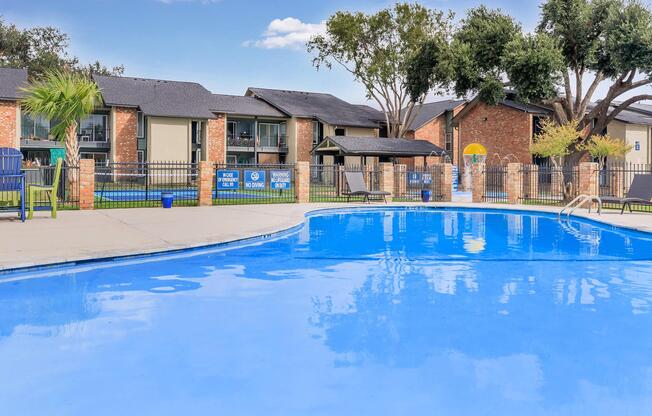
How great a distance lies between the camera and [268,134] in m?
45.2

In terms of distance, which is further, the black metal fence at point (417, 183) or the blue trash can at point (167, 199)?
the black metal fence at point (417, 183)

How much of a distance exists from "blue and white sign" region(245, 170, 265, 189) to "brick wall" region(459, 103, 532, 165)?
20.2 m

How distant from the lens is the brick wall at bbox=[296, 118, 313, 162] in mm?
43750

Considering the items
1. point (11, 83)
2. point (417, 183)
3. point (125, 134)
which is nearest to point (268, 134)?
point (125, 134)

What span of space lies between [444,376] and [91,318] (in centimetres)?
368

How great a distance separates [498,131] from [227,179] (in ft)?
75.3

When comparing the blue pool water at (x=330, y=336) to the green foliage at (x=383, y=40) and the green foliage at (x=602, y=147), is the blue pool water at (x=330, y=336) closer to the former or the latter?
the green foliage at (x=602, y=147)

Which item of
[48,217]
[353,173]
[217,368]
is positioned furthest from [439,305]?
[353,173]

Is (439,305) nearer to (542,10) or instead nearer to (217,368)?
(217,368)

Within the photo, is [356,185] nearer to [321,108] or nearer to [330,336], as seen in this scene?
[330,336]

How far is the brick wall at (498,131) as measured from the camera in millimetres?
36781

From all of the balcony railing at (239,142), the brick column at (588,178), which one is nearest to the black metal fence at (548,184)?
the brick column at (588,178)

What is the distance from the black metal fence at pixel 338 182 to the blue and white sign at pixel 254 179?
10.8ft

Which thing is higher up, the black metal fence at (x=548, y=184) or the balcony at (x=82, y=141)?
the balcony at (x=82, y=141)
